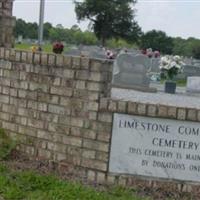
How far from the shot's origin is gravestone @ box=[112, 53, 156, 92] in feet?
55.4

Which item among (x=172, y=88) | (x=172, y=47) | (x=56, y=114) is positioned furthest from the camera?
(x=172, y=47)

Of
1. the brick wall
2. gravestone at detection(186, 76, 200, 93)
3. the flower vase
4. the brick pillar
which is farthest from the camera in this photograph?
gravestone at detection(186, 76, 200, 93)

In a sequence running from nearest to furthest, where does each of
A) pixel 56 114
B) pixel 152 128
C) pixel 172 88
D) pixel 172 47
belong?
pixel 152 128 → pixel 56 114 → pixel 172 88 → pixel 172 47

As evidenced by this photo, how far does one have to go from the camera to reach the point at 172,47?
6619 cm

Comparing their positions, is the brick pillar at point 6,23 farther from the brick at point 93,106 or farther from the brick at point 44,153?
the brick at point 93,106

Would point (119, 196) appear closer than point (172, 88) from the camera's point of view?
Yes

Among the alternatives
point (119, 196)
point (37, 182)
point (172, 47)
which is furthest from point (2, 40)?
point (172, 47)

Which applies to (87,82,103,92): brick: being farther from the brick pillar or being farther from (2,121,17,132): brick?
the brick pillar

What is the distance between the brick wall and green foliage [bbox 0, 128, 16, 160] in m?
0.09

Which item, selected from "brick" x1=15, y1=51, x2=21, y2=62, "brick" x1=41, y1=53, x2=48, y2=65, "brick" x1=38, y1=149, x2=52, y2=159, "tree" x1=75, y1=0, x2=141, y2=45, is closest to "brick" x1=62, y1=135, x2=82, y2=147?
"brick" x1=38, y1=149, x2=52, y2=159

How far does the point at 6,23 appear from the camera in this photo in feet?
23.3

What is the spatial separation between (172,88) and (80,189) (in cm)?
1281

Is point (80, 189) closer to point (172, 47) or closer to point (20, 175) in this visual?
point (20, 175)

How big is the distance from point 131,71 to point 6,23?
10283 millimetres
